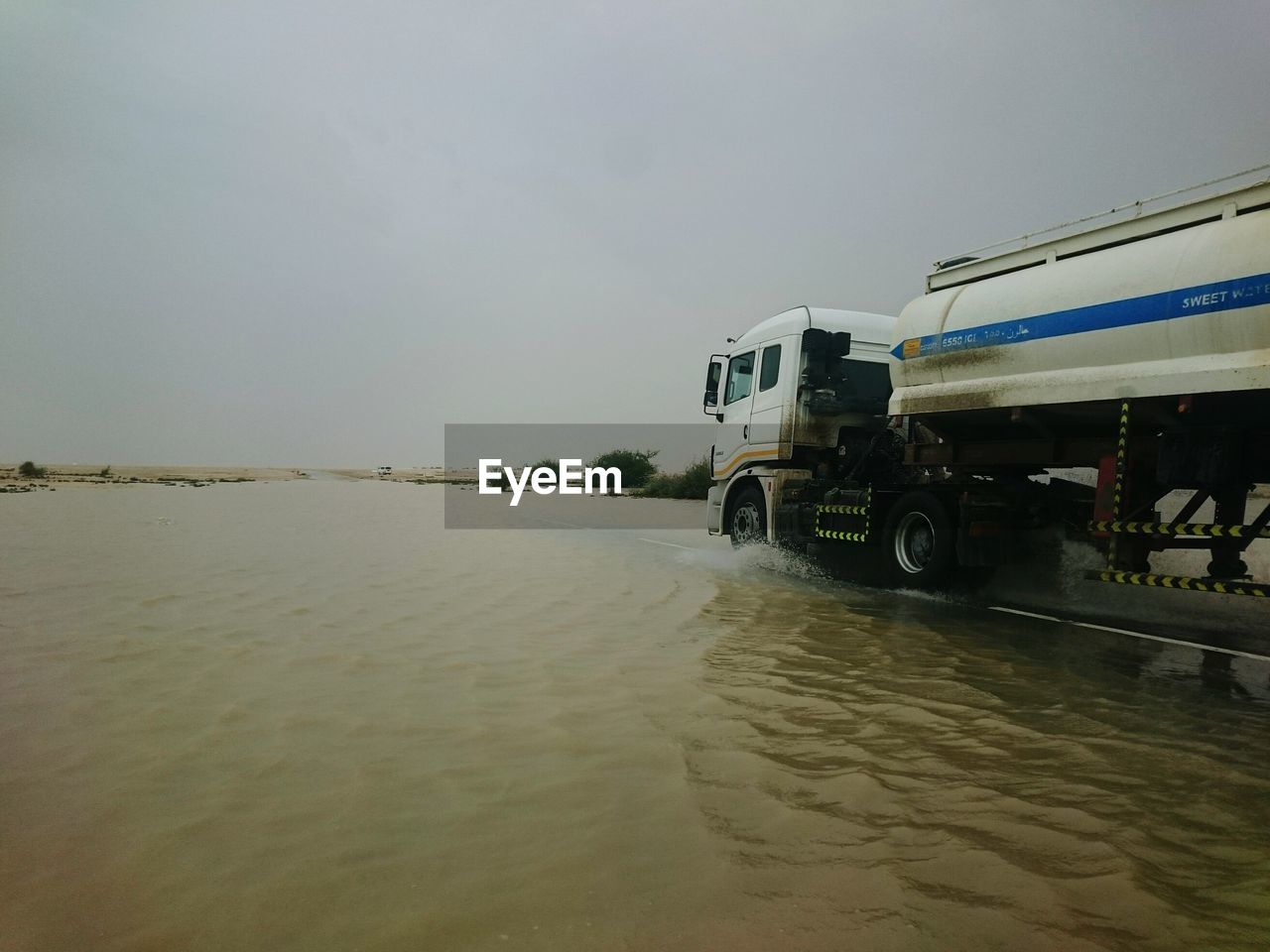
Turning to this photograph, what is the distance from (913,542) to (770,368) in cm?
344

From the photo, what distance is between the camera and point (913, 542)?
31.9 feet

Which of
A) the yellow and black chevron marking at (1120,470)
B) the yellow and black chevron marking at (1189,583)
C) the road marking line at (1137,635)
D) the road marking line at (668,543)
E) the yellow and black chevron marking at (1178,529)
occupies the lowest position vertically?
the road marking line at (1137,635)

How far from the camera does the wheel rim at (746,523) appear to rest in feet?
40.2

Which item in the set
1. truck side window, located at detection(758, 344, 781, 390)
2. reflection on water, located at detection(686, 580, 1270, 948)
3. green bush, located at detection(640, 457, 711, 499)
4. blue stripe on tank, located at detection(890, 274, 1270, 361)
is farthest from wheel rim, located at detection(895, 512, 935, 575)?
green bush, located at detection(640, 457, 711, 499)

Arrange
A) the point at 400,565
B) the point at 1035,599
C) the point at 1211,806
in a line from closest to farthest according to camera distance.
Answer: the point at 1211,806
the point at 1035,599
the point at 400,565

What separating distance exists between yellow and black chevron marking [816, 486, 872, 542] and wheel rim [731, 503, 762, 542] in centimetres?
144

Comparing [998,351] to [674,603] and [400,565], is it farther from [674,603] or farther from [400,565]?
[400,565]

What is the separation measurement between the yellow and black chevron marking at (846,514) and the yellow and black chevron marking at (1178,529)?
300 centimetres

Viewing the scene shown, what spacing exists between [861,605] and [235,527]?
13436mm

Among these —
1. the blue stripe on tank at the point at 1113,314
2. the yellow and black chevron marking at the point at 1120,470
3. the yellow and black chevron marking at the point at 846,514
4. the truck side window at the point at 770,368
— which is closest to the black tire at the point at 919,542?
the yellow and black chevron marking at the point at 846,514

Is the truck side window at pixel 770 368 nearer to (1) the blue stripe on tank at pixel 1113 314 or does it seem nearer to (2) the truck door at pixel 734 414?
(2) the truck door at pixel 734 414

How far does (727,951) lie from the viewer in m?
2.25

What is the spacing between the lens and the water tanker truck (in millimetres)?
6316

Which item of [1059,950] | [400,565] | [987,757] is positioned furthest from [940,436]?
[1059,950]
